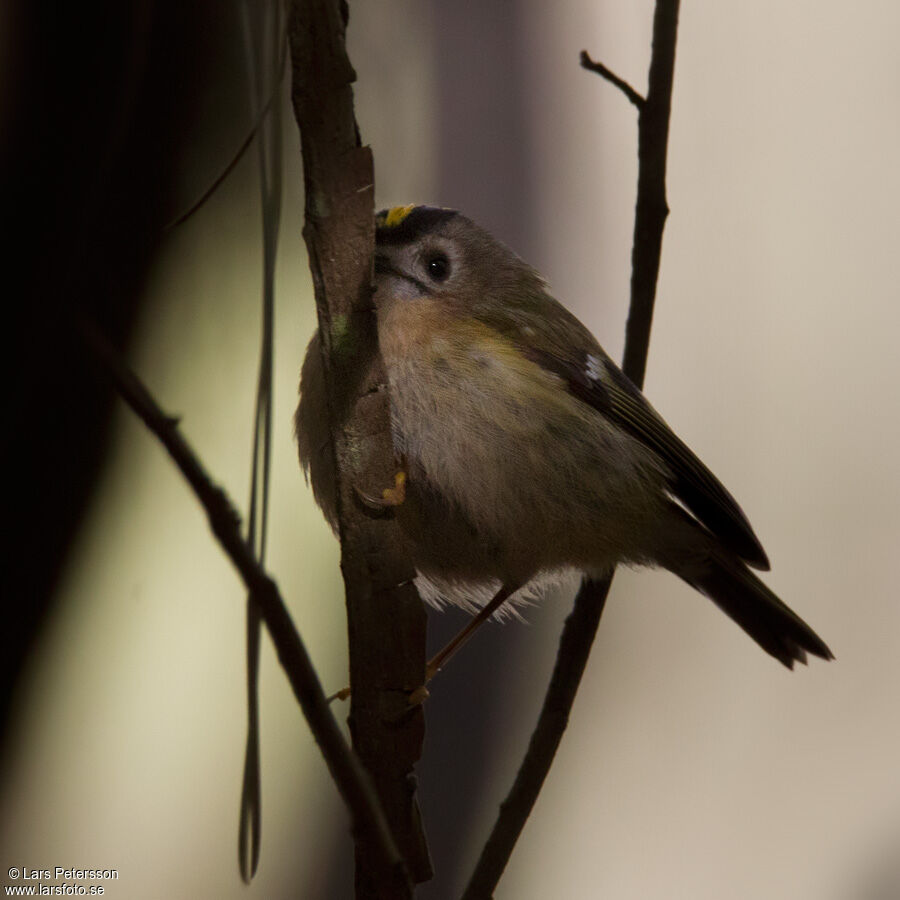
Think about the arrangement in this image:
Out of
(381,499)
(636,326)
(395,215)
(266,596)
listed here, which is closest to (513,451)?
(636,326)

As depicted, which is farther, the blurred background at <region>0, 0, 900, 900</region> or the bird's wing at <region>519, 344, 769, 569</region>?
the bird's wing at <region>519, 344, 769, 569</region>

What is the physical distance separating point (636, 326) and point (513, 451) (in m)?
0.18

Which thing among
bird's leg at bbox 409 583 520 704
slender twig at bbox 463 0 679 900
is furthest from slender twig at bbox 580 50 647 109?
bird's leg at bbox 409 583 520 704

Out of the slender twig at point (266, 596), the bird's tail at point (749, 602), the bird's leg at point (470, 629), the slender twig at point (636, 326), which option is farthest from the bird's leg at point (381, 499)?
the bird's tail at point (749, 602)

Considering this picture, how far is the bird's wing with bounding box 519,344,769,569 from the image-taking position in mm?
1218

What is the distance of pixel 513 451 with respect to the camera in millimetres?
1087

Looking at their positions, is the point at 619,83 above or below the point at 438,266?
above

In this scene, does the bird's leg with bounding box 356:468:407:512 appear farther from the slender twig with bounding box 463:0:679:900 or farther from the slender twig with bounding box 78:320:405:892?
the slender twig with bounding box 463:0:679:900

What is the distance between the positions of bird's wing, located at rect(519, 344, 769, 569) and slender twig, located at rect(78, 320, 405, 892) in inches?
28.7

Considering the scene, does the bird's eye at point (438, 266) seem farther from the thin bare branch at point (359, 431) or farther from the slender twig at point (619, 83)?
the thin bare branch at point (359, 431)

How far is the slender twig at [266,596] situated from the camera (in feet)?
1.47

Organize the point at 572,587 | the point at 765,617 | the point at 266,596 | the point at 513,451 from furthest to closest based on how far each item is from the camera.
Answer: the point at 572,587 → the point at 765,617 → the point at 513,451 → the point at 266,596

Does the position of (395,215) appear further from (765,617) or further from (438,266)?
(765,617)

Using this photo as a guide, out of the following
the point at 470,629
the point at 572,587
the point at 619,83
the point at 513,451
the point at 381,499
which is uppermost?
the point at 619,83
